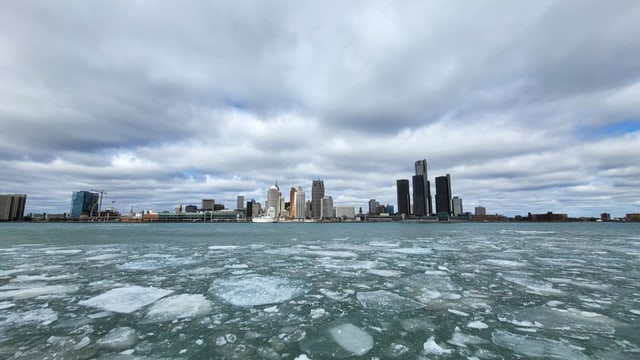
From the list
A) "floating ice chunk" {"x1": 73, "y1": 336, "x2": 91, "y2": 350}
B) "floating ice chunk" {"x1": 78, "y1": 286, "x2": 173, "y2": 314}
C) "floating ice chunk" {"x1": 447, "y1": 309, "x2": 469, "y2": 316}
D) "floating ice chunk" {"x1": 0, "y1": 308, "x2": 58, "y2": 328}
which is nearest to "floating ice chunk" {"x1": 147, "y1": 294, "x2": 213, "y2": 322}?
"floating ice chunk" {"x1": 78, "y1": 286, "x2": 173, "y2": 314}

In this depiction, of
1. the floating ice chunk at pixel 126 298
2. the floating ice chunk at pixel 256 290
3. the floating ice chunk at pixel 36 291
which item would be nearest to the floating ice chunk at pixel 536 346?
the floating ice chunk at pixel 256 290

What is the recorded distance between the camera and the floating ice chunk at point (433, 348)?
4838mm

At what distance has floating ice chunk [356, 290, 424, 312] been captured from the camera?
727cm

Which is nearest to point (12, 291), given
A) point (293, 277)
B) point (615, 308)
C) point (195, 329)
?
point (195, 329)

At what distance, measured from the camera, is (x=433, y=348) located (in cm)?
500

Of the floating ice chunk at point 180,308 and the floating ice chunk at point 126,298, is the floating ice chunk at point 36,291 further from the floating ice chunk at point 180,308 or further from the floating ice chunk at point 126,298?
the floating ice chunk at point 180,308

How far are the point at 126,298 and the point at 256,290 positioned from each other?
3465 mm

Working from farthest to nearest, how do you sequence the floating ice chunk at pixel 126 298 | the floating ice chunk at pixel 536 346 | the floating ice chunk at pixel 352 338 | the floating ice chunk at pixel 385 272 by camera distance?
the floating ice chunk at pixel 385 272
the floating ice chunk at pixel 126 298
the floating ice chunk at pixel 352 338
the floating ice chunk at pixel 536 346

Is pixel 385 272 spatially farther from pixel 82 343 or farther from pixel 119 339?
pixel 82 343

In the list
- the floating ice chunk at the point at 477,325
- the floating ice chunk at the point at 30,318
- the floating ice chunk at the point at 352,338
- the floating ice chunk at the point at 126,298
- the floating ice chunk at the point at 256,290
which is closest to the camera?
the floating ice chunk at the point at 352,338

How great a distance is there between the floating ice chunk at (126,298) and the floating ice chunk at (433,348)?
21.5 ft

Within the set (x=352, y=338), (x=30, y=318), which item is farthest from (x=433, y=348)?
(x=30, y=318)

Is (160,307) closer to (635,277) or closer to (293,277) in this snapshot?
(293,277)

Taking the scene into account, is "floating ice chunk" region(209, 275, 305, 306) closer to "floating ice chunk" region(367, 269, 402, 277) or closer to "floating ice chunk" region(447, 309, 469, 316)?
"floating ice chunk" region(367, 269, 402, 277)
